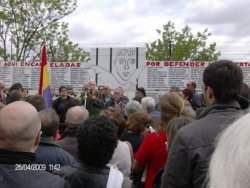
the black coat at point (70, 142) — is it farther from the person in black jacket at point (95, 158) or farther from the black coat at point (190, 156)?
the black coat at point (190, 156)

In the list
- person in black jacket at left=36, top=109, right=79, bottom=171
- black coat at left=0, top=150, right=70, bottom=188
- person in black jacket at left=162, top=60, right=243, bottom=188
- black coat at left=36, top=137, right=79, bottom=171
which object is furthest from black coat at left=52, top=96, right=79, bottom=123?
black coat at left=0, top=150, right=70, bottom=188

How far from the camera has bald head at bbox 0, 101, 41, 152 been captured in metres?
2.89

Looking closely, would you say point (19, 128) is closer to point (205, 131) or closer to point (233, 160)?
point (205, 131)

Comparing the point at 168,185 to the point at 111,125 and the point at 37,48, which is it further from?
the point at 37,48

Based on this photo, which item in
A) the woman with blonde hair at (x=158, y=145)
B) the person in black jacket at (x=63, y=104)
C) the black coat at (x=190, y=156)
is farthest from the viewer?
the person in black jacket at (x=63, y=104)

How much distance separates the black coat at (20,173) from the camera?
277 cm

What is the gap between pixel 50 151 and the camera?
13.8 feet

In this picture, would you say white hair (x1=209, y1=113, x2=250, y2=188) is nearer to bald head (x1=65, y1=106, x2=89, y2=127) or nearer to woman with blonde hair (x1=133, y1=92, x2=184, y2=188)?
woman with blonde hair (x1=133, y1=92, x2=184, y2=188)

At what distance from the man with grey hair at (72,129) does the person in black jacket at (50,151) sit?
1.42 ft

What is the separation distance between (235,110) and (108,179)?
2.85ft

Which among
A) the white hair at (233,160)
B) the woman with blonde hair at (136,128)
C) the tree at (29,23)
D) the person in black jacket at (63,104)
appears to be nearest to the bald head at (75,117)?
the woman with blonde hair at (136,128)

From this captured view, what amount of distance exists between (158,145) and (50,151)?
1.41m

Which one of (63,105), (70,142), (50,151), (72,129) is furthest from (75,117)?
Answer: (63,105)

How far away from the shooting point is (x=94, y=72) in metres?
18.3
